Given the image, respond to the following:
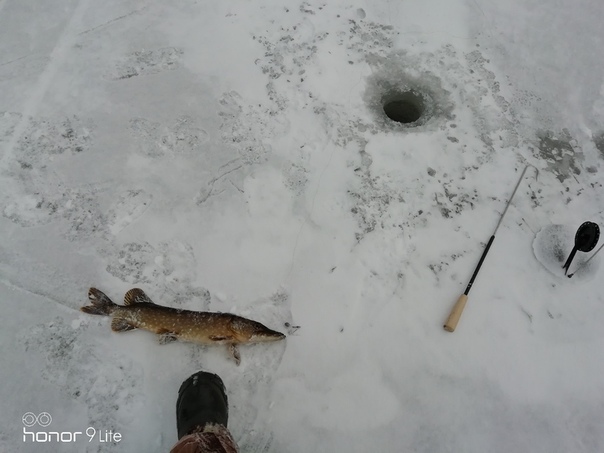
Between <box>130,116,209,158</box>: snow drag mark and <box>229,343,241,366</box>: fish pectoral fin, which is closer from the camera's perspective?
<box>229,343,241,366</box>: fish pectoral fin

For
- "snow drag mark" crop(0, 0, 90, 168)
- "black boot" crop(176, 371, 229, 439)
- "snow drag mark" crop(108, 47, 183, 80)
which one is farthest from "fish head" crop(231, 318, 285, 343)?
"snow drag mark" crop(108, 47, 183, 80)

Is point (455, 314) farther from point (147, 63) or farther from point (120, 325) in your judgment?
point (147, 63)

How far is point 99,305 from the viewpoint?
2.76 meters

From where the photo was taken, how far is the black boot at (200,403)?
2.32 m

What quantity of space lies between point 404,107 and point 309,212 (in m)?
1.37

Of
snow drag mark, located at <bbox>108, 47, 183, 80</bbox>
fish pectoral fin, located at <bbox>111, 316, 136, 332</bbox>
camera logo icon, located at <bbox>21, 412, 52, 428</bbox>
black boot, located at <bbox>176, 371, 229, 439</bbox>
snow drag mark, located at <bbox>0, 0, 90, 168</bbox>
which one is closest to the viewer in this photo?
black boot, located at <bbox>176, 371, 229, 439</bbox>

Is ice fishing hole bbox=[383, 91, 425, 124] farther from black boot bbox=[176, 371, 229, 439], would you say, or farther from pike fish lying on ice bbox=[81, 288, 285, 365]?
black boot bbox=[176, 371, 229, 439]

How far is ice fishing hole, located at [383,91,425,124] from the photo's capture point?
149 inches

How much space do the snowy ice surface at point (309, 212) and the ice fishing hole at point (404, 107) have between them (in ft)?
0.31

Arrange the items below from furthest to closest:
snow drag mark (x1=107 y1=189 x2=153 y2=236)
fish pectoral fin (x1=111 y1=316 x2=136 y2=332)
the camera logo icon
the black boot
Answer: snow drag mark (x1=107 y1=189 x2=153 y2=236), fish pectoral fin (x1=111 y1=316 x2=136 y2=332), the camera logo icon, the black boot

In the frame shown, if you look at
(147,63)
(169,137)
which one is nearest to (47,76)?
(147,63)

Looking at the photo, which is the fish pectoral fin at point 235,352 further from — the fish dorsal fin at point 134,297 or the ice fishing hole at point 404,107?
the ice fishing hole at point 404,107

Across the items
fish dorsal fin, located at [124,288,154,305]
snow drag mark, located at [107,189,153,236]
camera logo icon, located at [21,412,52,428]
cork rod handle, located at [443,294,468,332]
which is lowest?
camera logo icon, located at [21,412,52,428]

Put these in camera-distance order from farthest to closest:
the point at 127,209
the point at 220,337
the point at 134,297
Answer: the point at 127,209
the point at 134,297
the point at 220,337
